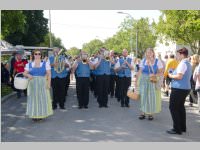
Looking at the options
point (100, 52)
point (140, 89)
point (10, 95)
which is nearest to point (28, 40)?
point (10, 95)

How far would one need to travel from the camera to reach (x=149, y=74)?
9.28 m

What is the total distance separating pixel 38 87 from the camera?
30.2ft

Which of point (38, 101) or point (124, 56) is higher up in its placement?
point (124, 56)

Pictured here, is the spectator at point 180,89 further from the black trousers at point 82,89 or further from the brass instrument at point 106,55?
the brass instrument at point 106,55

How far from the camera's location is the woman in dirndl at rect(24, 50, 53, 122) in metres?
9.09

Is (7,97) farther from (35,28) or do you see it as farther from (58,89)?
(35,28)

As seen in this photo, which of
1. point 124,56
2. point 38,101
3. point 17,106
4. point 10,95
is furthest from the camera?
point 10,95

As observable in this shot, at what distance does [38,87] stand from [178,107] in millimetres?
3437

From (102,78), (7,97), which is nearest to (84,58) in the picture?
(102,78)

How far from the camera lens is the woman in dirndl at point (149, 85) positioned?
9227 mm

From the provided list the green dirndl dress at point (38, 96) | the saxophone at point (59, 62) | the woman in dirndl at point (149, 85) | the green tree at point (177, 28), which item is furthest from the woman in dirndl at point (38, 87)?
the green tree at point (177, 28)

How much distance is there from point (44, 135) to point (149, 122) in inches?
109

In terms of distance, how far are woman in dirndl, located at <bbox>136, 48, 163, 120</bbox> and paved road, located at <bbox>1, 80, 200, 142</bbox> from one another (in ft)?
1.22

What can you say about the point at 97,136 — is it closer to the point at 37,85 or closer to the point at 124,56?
the point at 37,85
